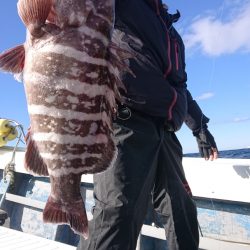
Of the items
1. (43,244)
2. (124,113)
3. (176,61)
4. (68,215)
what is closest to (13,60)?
(68,215)

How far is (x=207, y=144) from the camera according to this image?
378 cm

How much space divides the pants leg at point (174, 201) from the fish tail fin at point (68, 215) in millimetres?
1112

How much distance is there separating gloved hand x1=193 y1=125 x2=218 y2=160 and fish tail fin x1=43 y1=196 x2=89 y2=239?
2.33 metres

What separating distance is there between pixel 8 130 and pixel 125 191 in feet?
13.0

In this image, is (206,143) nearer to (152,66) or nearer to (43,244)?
(152,66)

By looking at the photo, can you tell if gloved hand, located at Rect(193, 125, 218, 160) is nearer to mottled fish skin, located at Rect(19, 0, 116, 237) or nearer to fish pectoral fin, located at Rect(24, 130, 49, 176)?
mottled fish skin, located at Rect(19, 0, 116, 237)

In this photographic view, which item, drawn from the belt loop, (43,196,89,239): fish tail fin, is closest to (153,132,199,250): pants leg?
the belt loop

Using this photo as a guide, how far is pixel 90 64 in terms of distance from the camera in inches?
60.6

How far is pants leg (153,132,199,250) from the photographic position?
2693 millimetres

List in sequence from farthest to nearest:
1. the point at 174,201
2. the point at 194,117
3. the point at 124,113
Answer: the point at 194,117 < the point at 174,201 < the point at 124,113

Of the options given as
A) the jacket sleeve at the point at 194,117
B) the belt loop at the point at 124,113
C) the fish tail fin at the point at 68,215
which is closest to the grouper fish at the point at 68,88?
the fish tail fin at the point at 68,215

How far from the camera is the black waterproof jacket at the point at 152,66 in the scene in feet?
8.00

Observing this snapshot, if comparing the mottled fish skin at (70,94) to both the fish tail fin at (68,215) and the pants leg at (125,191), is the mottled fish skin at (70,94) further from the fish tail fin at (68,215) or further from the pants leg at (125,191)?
the pants leg at (125,191)

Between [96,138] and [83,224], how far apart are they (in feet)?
1.41
